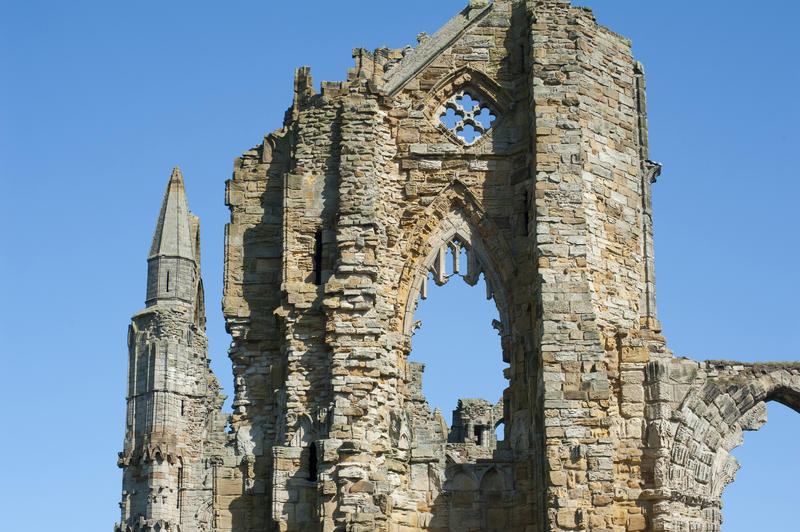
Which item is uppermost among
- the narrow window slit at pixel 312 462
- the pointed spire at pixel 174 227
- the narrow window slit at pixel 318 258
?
the pointed spire at pixel 174 227

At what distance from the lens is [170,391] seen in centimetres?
4881

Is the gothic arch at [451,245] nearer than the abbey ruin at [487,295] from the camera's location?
No

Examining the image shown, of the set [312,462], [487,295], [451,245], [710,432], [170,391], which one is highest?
[170,391]

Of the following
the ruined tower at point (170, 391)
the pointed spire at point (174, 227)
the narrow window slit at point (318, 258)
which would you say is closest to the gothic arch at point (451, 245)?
the narrow window slit at point (318, 258)

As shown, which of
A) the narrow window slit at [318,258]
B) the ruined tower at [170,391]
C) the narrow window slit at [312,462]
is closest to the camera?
the narrow window slit at [312,462]

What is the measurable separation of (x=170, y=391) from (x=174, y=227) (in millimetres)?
5212

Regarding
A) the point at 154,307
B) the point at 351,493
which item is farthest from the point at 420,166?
the point at 154,307

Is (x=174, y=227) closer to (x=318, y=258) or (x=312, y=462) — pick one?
(x=318, y=258)

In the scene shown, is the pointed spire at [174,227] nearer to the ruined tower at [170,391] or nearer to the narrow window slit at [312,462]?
the ruined tower at [170,391]

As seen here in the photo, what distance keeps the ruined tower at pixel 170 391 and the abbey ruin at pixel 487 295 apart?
751 inches

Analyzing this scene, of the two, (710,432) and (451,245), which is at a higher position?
(451,245)

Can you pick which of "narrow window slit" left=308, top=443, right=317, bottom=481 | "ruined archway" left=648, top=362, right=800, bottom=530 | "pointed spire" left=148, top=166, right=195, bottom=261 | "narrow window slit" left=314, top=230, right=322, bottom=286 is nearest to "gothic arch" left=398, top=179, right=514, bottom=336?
"narrow window slit" left=314, top=230, right=322, bottom=286

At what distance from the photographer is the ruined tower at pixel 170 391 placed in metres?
47.1

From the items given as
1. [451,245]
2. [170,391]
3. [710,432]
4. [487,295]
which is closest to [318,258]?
[451,245]
